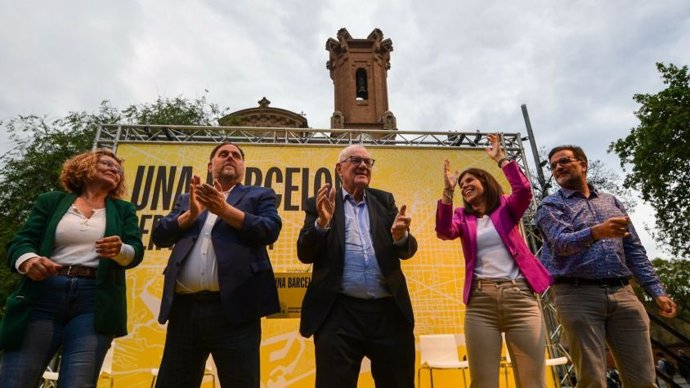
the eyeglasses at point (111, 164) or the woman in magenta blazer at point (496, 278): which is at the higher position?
the eyeglasses at point (111, 164)

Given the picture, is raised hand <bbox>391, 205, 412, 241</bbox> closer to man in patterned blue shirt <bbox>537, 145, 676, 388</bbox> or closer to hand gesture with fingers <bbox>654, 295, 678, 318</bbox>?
man in patterned blue shirt <bbox>537, 145, 676, 388</bbox>

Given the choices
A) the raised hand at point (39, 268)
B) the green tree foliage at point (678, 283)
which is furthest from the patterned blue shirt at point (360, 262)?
the green tree foliage at point (678, 283)

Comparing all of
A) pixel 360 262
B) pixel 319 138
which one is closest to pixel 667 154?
pixel 319 138

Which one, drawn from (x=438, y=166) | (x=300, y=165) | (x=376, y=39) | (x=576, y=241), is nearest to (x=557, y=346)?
(x=438, y=166)

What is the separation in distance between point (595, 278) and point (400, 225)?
128 centimetres

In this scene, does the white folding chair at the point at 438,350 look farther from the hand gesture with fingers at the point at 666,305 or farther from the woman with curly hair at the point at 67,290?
the woman with curly hair at the point at 67,290

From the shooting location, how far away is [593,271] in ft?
7.86

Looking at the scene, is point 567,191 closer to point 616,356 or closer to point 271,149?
point 616,356

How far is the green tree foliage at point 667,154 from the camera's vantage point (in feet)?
42.9

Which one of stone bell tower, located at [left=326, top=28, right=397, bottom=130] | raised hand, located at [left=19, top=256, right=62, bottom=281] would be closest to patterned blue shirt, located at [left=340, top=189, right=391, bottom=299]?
raised hand, located at [left=19, top=256, right=62, bottom=281]

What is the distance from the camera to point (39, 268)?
1.82 metres

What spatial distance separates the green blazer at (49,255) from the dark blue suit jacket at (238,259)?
19cm

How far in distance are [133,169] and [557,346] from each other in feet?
22.2

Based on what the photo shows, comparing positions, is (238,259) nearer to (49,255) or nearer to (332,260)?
(332,260)
